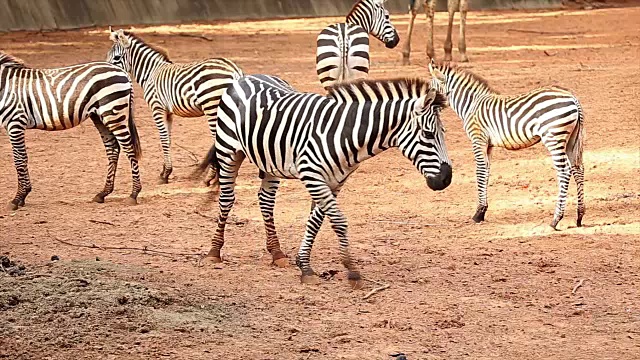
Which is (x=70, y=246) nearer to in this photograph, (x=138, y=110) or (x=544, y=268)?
(x=544, y=268)

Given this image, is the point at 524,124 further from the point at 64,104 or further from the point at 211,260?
the point at 64,104

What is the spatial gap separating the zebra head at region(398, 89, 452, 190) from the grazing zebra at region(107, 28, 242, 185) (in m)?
3.15

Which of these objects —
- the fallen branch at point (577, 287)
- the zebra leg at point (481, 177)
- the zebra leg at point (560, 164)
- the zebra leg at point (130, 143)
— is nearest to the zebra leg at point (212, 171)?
the zebra leg at point (130, 143)

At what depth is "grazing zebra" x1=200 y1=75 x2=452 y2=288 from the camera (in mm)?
7414

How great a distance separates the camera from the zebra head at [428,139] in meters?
7.36

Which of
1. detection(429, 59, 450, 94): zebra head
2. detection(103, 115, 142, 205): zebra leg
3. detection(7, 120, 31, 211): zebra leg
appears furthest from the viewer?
detection(103, 115, 142, 205): zebra leg

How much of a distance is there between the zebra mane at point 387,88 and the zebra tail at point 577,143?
2182 millimetres

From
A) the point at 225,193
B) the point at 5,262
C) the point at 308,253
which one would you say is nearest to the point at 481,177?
the point at 308,253

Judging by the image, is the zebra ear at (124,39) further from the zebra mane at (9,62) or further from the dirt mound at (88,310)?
the dirt mound at (88,310)

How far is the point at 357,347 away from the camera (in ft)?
21.0

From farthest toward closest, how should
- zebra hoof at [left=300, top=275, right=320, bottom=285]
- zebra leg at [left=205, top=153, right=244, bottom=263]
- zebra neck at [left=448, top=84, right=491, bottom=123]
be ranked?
zebra neck at [left=448, top=84, right=491, bottom=123], zebra leg at [left=205, top=153, right=244, bottom=263], zebra hoof at [left=300, top=275, right=320, bottom=285]

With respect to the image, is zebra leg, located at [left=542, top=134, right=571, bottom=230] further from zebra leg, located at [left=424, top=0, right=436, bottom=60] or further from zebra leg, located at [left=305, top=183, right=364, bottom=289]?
zebra leg, located at [left=424, top=0, right=436, bottom=60]

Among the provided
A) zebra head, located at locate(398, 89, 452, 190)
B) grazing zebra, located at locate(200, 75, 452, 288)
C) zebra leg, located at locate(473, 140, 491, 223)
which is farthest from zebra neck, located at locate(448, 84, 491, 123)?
zebra head, located at locate(398, 89, 452, 190)

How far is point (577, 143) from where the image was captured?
30.2ft
